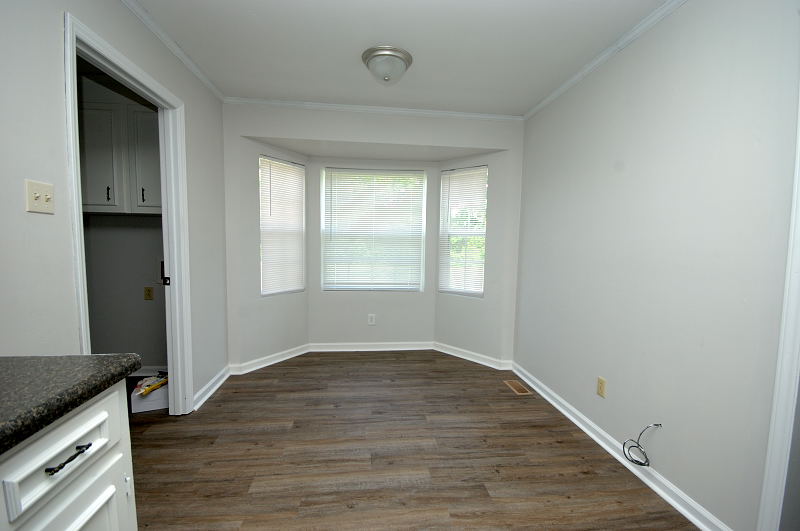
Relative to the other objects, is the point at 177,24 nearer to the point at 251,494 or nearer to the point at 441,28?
the point at 441,28

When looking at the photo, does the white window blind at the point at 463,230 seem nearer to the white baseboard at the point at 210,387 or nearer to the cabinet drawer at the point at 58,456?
the white baseboard at the point at 210,387

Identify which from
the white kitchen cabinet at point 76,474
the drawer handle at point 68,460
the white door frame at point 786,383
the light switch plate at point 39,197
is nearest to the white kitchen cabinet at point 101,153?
the light switch plate at point 39,197

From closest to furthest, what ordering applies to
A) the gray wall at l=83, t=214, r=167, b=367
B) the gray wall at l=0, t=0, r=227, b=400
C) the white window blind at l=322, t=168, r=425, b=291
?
the gray wall at l=0, t=0, r=227, b=400, the gray wall at l=83, t=214, r=167, b=367, the white window blind at l=322, t=168, r=425, b=291

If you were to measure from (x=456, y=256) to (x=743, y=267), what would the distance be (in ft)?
7.87

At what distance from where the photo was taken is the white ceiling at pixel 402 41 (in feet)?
5.69

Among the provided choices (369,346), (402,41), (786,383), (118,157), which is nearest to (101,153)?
(118,157)

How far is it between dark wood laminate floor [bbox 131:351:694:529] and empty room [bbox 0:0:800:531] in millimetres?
17

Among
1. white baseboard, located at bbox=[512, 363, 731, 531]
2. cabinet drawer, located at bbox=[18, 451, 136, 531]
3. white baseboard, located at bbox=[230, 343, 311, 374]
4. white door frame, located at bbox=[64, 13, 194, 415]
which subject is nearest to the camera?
cabinet drawer, located at bbox=[18, 451, 136, 531]

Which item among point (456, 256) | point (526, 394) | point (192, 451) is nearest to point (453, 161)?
point (456, 256)

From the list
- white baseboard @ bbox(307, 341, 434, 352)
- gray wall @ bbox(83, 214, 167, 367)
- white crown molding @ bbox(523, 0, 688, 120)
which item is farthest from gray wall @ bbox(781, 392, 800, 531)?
gray wall @ bbox(83, 214, 167, 367)

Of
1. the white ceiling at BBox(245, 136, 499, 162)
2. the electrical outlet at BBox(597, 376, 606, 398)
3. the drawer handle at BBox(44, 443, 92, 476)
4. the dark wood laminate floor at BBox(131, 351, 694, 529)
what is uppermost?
the white ceiling at BBox(245, 136, 499, 162)

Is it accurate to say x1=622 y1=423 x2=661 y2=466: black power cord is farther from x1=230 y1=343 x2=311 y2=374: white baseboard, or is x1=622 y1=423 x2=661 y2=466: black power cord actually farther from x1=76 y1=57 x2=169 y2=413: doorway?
x1=76 y1=57 x2=169 y2=413: doorway

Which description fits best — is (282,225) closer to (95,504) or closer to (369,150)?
(369,150)

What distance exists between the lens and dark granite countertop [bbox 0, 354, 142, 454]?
56cm
